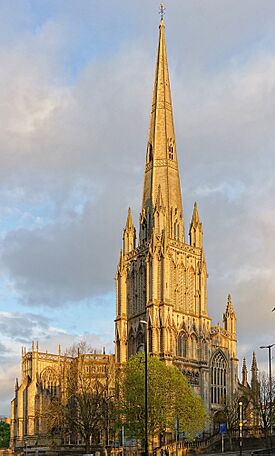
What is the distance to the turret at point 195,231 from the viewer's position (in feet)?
374

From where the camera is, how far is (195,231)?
377 feet

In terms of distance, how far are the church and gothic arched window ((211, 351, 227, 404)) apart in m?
0.14

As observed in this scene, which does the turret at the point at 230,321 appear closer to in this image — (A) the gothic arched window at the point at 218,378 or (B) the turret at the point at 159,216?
(A) the gothic arched window at the point at 218,378

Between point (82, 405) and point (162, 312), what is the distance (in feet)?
90.5

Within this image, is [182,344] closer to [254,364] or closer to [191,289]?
[191,289]

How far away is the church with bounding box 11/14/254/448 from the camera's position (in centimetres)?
10431

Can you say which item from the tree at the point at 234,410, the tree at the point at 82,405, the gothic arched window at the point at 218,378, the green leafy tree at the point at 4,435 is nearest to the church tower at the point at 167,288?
the gothic arched window at the point at 218,378

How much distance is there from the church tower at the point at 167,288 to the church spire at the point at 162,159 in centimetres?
16

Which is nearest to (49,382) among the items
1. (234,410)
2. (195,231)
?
(234,410)

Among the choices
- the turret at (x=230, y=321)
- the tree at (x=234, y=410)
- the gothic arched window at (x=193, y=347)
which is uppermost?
the turret at (x=230, y=321)

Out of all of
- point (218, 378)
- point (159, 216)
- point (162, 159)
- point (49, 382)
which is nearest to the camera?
point (159, 216)

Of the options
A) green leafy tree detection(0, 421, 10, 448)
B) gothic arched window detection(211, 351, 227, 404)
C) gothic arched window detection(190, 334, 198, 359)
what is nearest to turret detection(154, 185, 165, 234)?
gothic arched window detection(190, 334, 198, 359)

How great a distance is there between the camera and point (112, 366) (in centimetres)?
9319

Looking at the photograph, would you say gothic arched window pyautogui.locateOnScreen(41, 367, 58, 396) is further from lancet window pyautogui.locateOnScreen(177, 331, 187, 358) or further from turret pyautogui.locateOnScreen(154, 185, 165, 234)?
turret pyautogui.locateOnScreen(154, 185, 165, 234)
